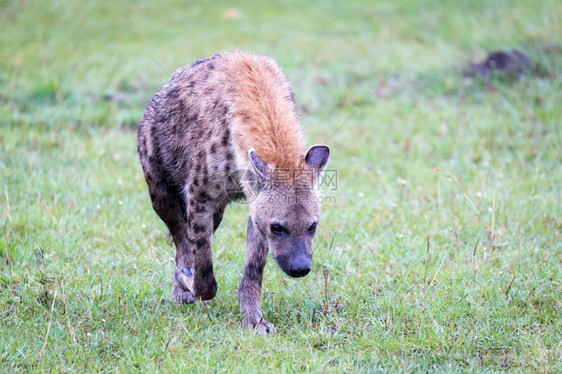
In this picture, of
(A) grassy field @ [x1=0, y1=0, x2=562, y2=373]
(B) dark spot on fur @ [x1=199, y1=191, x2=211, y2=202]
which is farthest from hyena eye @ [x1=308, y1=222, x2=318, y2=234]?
(B) dark spot on fur @ [x1=199, y1=191, x2=211, y2=202]

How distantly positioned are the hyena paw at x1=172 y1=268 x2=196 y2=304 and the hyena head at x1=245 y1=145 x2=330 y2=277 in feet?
2.33

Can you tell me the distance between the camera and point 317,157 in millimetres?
3756

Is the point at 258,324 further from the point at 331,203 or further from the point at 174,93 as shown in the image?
the point at 331,203

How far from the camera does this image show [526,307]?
399 cm

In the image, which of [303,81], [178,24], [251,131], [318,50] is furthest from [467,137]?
[178,24]

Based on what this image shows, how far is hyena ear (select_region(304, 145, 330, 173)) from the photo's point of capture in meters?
3.73

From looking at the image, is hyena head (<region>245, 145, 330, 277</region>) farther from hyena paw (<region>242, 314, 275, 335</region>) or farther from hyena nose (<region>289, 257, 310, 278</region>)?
hyena paw (<region>242, 314, 275, 335</region>)

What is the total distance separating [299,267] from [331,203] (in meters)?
2.27

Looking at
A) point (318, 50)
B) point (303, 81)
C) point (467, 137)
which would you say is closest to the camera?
point (467, 137)

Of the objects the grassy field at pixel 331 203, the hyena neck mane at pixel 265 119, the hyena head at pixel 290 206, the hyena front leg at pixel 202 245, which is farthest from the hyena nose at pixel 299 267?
the hyena front leg at pixel 202 245

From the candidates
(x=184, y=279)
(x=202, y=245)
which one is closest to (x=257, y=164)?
(x=202, y=245)

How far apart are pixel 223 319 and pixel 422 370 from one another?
1187mm

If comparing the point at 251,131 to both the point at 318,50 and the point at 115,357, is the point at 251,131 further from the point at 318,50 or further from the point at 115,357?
the point at 318,50

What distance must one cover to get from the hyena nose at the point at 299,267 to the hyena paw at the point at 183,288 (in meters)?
0.81
